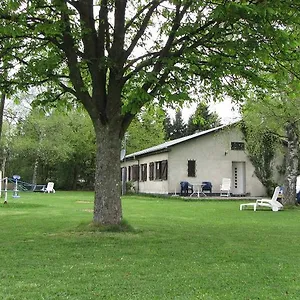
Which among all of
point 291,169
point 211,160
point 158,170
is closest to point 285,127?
point 291,169

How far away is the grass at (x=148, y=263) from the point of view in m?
4.71

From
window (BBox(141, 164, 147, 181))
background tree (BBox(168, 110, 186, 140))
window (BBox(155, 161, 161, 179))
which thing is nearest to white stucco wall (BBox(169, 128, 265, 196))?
window (BBox(155, 161, 161, 179))

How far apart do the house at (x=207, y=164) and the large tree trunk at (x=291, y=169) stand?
301 inches

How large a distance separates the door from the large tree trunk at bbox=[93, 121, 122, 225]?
20.6m

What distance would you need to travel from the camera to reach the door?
29.0 metres

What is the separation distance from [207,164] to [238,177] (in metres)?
2.61

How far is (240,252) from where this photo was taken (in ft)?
23.9

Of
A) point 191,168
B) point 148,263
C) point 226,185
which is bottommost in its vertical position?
point 148,263

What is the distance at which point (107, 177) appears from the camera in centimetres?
934

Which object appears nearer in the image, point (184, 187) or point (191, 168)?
point (184, 187)

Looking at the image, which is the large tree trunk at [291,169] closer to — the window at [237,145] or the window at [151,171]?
the window at [237,145]

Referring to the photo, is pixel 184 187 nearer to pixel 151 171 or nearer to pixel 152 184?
pixel 152 184

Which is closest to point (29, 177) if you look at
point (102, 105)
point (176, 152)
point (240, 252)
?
point (176, 152)

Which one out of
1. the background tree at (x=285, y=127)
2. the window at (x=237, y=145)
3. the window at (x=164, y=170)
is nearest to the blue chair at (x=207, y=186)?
the window at (x=164, y=170)
